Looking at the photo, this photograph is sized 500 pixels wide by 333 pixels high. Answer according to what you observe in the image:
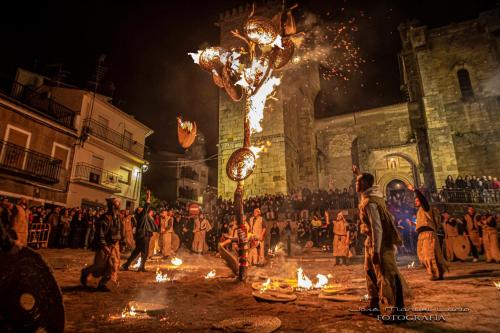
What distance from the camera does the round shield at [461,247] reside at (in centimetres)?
930

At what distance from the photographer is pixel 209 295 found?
533 centimetres

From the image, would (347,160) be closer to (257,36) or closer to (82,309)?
(257,36)

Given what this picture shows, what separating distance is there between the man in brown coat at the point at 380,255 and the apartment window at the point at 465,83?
74.0 feet

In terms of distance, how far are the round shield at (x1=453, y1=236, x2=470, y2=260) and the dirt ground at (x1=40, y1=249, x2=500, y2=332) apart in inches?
102

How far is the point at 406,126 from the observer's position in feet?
75.9

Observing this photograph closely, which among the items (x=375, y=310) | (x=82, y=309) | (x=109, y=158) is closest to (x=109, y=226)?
(x=82, y=309)

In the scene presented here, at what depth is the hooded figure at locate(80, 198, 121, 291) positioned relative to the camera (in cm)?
539

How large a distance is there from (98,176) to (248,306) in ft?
68.5

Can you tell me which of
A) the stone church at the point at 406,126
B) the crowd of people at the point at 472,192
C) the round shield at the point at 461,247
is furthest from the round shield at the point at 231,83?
the crowd of people at the point at 472,192

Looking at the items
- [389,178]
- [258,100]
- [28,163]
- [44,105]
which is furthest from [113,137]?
[389,178]

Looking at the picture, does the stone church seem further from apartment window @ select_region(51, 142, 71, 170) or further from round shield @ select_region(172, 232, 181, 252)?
apartment window @ select_region(51, 142, 71, 170)

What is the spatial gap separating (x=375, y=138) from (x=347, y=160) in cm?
293

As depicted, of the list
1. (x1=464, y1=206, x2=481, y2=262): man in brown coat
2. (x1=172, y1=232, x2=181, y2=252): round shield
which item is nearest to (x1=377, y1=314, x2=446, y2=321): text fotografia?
(x1=464, y1=206, x2=481, y2=262): man in brown coat

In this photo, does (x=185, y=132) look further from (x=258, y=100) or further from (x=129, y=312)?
(x=129, y=312)
